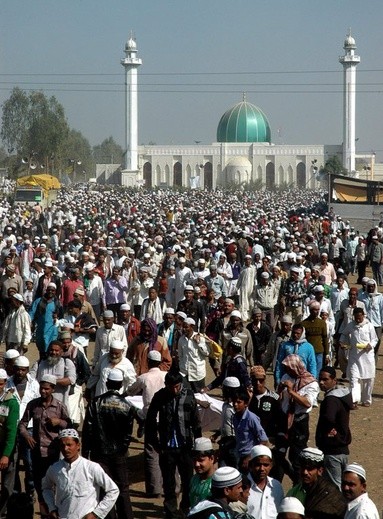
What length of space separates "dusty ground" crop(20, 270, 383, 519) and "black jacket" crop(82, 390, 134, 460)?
0.84 meters

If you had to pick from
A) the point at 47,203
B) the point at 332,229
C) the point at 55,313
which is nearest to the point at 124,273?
the point at 55,313

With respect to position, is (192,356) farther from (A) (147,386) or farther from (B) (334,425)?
(B) (334,425)

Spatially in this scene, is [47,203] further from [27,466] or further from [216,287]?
[27,466]

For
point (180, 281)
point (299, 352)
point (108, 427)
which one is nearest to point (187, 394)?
point (108, 427)

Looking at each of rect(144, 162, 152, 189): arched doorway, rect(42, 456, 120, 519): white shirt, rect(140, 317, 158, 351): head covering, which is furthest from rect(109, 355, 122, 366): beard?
rect(144, 162, 152, 189): arched doorway

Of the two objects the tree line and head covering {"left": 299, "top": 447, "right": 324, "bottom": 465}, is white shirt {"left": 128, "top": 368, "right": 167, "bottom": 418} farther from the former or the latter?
the tree line

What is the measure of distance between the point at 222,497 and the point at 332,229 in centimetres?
2240

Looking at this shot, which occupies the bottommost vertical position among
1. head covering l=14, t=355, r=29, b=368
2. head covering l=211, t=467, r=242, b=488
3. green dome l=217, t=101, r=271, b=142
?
head covering l=211, t=467, r=242, b=488

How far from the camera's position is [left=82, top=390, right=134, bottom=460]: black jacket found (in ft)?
22.5

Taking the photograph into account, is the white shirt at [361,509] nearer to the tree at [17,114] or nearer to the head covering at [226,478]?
the head covering at [226,478]

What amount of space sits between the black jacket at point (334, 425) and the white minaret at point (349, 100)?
265ft

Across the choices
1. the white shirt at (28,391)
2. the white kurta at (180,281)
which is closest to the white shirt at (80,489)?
the white shirt at (28,391)

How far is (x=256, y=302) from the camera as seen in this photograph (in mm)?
13562

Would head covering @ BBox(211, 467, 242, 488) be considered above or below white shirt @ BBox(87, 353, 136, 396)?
above
